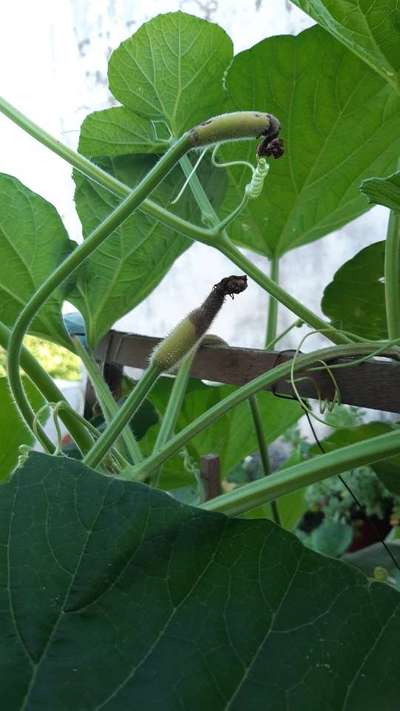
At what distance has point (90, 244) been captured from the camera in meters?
0.29

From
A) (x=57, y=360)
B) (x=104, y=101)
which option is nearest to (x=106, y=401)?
(x=104, y=101)

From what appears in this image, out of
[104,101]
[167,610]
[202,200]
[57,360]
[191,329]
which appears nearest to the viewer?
[167,610]

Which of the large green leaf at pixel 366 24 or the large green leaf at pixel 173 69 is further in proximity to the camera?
the large green leaf at pixel 173 69

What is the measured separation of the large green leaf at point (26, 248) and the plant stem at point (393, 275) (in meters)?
0.22

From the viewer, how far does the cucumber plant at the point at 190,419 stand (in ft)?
0.73

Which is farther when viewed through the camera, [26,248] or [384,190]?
[26,248]

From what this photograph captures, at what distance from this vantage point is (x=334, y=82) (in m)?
0.44

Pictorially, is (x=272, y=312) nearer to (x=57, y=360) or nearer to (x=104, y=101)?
(x=104, y=101)

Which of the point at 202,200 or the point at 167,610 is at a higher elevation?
the point at 202,200

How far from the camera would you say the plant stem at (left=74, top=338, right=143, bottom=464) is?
430 millimetres

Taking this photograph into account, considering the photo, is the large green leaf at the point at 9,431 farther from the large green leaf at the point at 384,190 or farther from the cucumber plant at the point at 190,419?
the large green leaf at the point at 384,190

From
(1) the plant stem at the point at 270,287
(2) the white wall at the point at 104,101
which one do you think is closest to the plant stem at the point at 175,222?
(1) the plant stem at the point at 270,287

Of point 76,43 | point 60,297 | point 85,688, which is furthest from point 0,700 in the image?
point 76,43

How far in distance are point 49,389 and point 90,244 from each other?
0.13 meters
